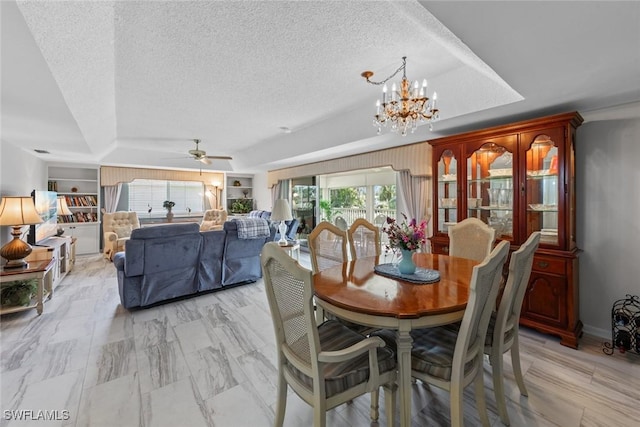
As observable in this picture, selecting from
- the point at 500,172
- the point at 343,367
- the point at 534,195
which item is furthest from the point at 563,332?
the point at 343,367

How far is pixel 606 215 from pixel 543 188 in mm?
570

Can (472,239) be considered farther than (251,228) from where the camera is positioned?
No

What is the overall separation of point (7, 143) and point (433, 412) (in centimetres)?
574

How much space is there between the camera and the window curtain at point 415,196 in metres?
3.96

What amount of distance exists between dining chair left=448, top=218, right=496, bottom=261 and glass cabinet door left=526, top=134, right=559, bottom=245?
1.90 ft

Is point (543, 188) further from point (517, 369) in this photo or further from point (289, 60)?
point (289, 60)

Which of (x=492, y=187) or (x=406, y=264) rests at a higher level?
(x=492, y=187)

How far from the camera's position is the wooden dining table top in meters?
1.39

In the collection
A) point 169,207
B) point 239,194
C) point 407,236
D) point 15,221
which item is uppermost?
point 239,194

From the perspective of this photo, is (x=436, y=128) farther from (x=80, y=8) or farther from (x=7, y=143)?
(x=7, y=143)

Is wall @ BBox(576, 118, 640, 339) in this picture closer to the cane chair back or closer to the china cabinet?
the china cabinet

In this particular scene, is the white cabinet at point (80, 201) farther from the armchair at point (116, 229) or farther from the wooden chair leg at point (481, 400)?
the wooden chair leg at point (481, 400)

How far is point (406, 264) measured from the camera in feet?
6.41

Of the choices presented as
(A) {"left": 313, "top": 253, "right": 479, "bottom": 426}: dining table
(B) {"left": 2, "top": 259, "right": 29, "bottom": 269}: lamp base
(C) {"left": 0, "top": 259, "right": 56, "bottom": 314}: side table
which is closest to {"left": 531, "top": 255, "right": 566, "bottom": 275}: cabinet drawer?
(A) {"left": 313, "top": 253, "right": 479, "bottom": 426}: dining table
